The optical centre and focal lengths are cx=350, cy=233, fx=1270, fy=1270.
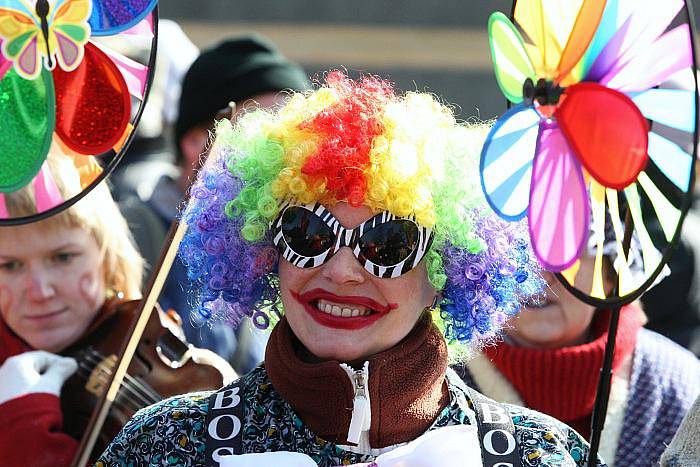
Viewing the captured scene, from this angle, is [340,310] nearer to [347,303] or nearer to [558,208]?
[347,303]

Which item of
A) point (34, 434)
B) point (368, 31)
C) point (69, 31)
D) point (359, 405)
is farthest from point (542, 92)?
point (368, 31)

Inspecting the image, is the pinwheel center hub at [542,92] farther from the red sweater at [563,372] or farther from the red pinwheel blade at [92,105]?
the red sweater at [563,372]

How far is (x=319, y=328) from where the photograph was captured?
2646 millimetres

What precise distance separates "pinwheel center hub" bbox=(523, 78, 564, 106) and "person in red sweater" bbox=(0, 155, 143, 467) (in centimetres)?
142

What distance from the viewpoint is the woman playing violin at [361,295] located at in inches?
103

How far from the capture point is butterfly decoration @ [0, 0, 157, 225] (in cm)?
249

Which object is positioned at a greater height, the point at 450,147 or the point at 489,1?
the point at 489,1

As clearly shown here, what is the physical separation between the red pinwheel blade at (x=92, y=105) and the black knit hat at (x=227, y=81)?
80.9 inches

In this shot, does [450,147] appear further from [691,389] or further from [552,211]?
[691,389]

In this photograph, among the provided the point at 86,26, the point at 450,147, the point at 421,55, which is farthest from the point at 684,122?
the point at 421,55

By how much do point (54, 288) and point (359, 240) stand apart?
1162 millimetres

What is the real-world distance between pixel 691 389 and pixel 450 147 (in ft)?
4.70


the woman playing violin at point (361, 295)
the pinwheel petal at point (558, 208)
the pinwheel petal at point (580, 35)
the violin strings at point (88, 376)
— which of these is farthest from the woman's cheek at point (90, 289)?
the pinwheel petal at point (580, 35)

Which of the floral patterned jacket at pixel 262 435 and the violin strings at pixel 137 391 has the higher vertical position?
the violin strings at pixel 137 391
